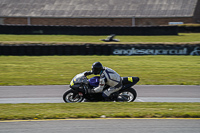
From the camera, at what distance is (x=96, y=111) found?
8070mm

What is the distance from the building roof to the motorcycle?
106 ft

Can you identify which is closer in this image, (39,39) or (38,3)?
(39,39)

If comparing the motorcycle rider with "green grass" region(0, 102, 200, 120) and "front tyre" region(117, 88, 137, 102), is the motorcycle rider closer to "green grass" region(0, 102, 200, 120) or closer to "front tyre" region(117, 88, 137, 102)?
"front tyre" region(117, 88, 137, 102)

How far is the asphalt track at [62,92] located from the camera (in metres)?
10.7

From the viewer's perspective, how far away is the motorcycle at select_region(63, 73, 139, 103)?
31.8 ft

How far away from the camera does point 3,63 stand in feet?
65.1

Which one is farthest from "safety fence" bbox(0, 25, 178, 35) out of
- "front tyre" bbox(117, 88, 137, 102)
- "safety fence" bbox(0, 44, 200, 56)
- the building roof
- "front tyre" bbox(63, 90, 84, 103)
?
"front tyre" bbox(63, 90, 84, 103)

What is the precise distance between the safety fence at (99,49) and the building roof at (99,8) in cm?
1884

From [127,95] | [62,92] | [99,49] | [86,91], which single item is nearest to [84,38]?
[99,49]

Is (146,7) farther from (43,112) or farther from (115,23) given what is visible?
(43,112)

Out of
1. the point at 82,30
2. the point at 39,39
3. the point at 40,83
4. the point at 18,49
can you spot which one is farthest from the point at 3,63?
the point at 82,30

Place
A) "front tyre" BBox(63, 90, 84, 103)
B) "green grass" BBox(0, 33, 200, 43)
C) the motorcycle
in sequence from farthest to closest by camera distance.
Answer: "green grass" BBox(0, 33, 200, 43) < "front tyre" BBox(63, 90, 84, 103) < the motorcycle

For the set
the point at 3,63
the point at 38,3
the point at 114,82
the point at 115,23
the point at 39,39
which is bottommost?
the point at 114,82

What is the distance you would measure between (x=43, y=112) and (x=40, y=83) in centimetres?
621
